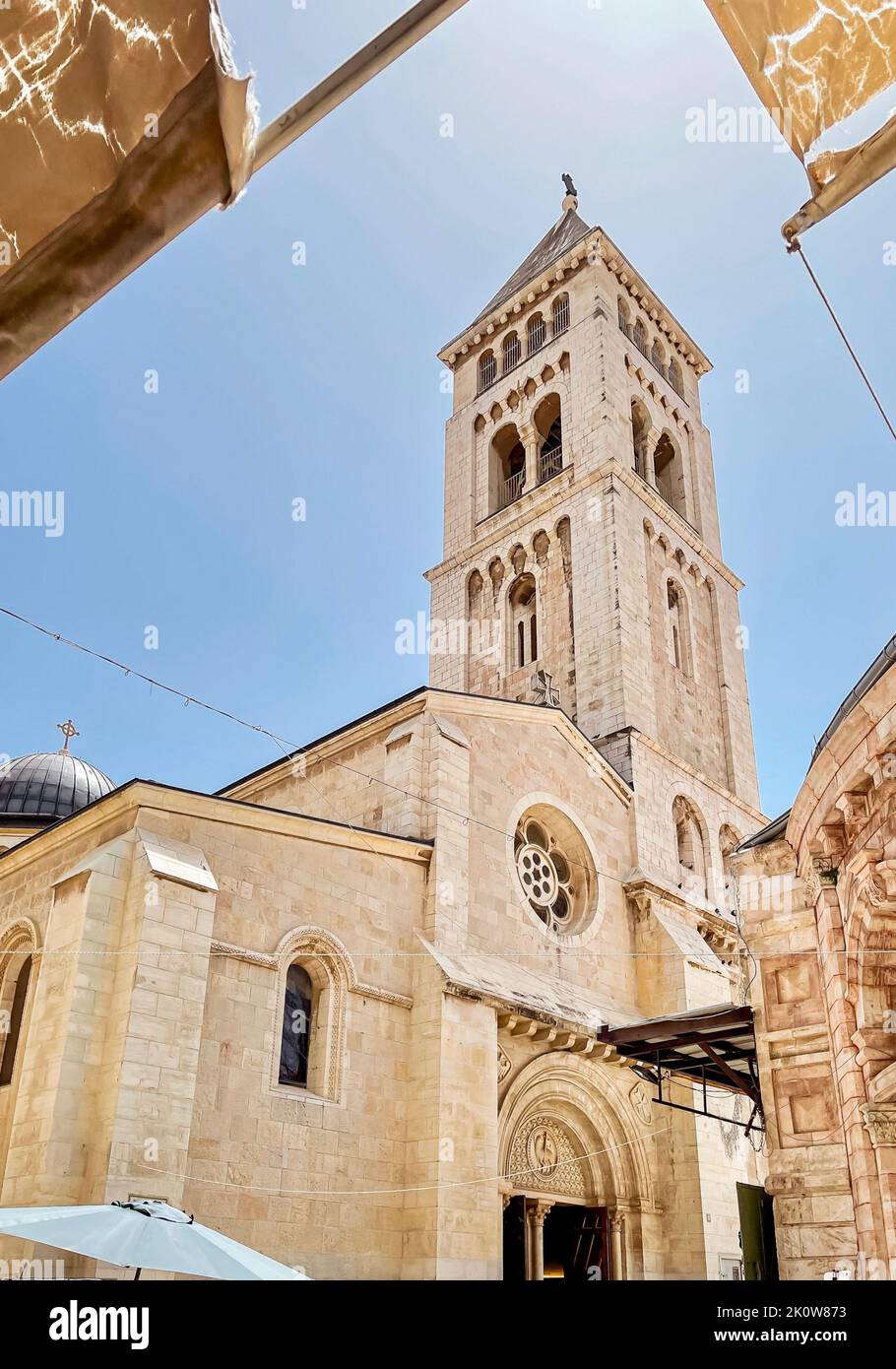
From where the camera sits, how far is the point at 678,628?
2970 centimetres

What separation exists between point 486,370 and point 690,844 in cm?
1882

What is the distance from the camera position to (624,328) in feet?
109

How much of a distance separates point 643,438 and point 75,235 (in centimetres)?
3130

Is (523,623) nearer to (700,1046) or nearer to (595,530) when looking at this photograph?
(595,530)

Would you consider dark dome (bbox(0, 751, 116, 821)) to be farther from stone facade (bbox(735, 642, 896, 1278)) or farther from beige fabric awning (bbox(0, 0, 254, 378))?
beige fabric awning (bbox(0, 0, 254, 378))

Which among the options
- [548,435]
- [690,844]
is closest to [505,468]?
[548,435]

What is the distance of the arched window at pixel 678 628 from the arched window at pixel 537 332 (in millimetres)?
9779

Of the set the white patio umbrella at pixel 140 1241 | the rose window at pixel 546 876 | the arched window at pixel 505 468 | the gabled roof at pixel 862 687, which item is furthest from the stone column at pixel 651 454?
the white patio umbrella at pixel 140 1241
